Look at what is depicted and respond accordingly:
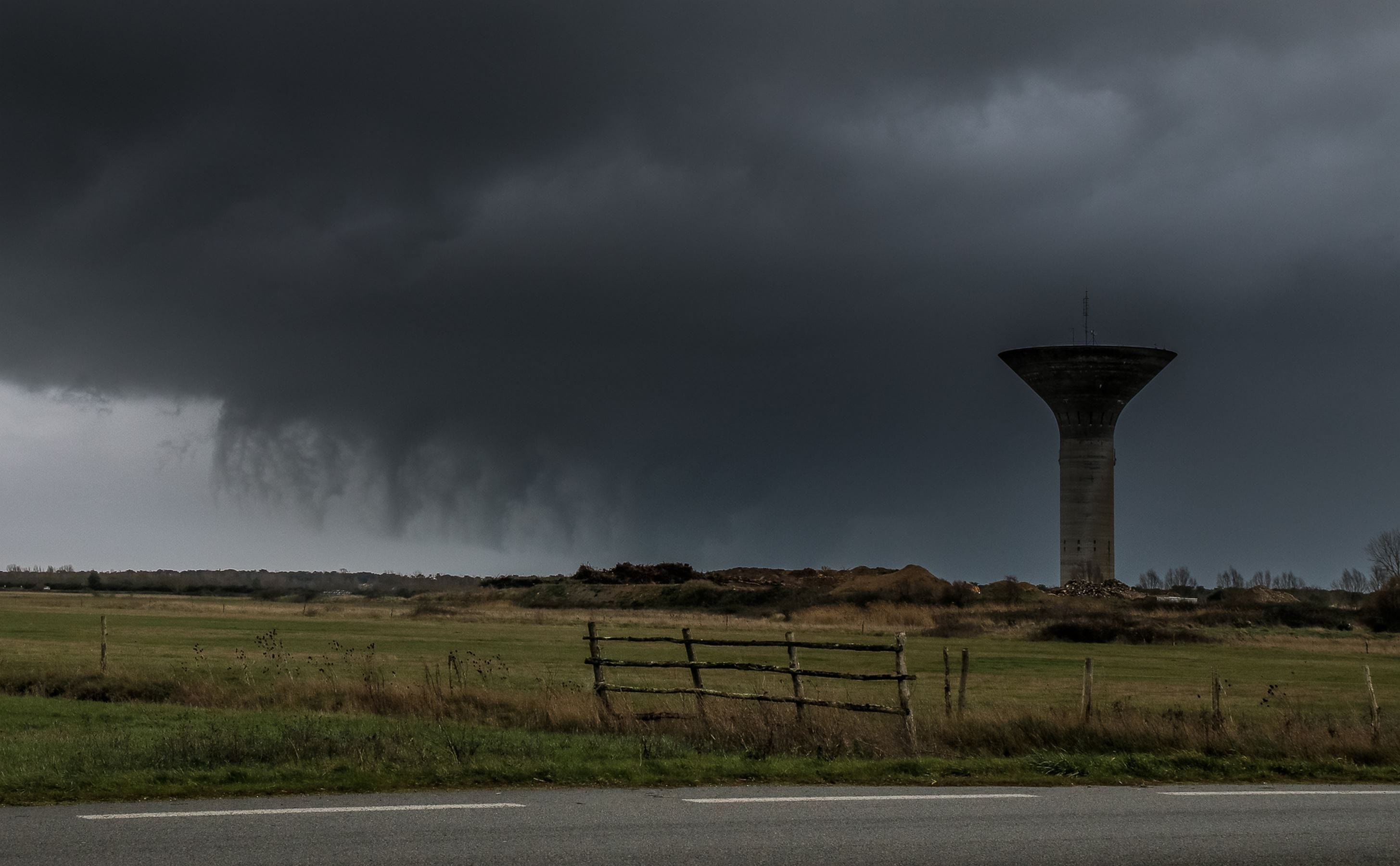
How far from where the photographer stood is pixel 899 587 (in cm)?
13175

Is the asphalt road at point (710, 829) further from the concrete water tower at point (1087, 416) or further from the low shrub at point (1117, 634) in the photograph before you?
the concrete water tower at point (1087, 416)

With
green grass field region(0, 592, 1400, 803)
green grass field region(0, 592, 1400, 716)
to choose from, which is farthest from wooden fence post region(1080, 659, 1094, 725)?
green grass field region(0, 592, 1400, 716)

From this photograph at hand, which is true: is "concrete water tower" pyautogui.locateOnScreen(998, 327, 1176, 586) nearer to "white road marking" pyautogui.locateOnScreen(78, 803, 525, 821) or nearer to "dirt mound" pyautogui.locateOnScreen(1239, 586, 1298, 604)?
"dirt mound" pyautogui.locateOnScreen(1239, 586, 1298, 604)

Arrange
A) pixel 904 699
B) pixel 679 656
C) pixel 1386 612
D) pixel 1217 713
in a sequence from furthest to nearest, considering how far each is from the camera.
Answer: pixel 1386 612, pixel 679 656, pixel 1217 713, pixel 904 699

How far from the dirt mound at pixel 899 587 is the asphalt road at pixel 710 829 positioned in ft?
351

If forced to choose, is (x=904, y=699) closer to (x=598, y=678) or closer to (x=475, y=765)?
(x=598, y=678)

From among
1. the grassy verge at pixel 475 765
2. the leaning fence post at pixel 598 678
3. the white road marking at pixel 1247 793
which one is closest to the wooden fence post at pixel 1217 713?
the grassy verge at pixel 475 765

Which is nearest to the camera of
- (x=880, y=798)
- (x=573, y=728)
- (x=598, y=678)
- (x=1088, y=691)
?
(x=880, y=798)

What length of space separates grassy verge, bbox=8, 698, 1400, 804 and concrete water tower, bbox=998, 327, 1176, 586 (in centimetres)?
10808

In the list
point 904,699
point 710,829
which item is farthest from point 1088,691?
point 710,829

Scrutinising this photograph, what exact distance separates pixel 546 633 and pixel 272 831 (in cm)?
6573

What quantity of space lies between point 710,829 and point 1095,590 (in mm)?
119696

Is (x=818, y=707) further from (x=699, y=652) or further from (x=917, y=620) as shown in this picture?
(x=917, y=620)

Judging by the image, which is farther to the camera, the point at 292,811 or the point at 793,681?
the point at 793,681
